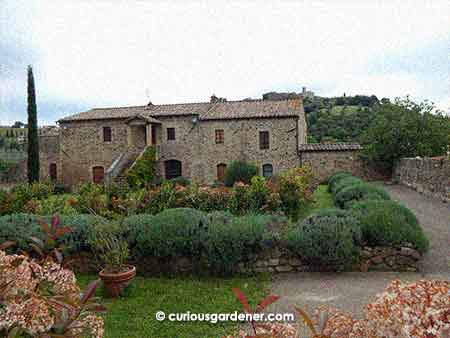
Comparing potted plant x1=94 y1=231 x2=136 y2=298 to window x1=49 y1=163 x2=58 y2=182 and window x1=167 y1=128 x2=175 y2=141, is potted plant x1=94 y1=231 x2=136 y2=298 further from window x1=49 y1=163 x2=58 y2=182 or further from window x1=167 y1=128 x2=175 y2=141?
window x1=49 y1=163 x2=58 y2=182

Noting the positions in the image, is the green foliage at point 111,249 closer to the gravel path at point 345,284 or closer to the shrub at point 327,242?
the gravel path at point 345,284

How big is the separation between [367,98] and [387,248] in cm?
4468

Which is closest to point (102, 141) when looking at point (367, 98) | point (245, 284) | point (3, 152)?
point (3, 152)

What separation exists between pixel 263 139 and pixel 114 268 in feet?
55.8

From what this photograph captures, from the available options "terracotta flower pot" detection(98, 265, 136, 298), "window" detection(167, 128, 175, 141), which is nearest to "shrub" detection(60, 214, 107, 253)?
"terracotta flower pot" detection(98, 265, 136, 298)

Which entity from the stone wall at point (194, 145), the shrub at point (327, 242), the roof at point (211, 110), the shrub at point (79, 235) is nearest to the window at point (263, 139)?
the stone wall at point (194, 145)

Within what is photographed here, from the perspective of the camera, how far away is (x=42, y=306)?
1490 mm

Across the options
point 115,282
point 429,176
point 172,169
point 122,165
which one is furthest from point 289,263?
point 122,165

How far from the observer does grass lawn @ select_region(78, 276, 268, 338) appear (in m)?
3.92

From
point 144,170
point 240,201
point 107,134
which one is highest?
point 107,134

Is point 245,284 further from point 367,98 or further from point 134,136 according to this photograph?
point 367,98

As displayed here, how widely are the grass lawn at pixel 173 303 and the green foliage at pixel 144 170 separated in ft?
48.3

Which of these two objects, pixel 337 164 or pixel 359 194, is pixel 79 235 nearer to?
pixel 359 194

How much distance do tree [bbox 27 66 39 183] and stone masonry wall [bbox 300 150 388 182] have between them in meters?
15.4
